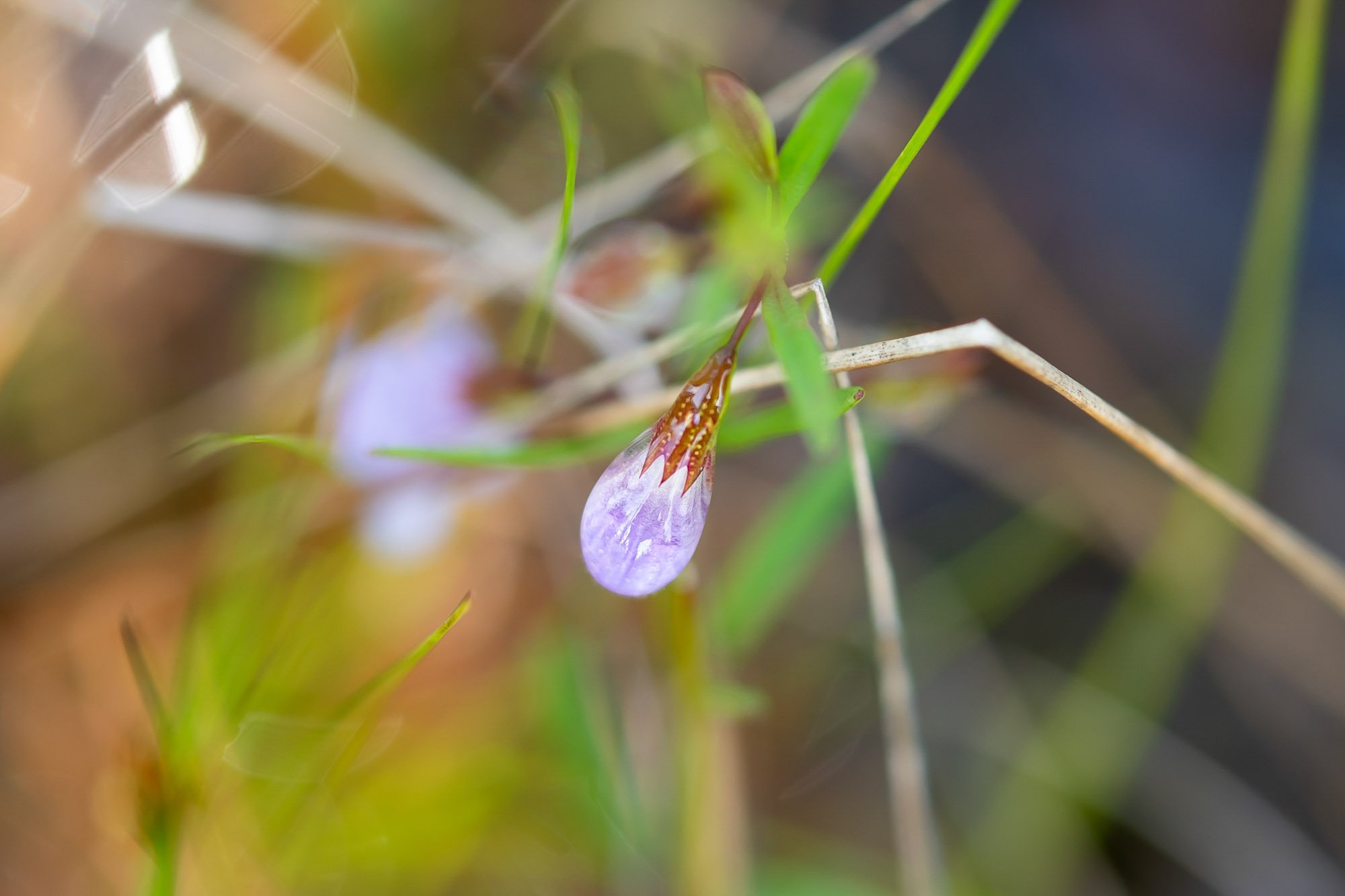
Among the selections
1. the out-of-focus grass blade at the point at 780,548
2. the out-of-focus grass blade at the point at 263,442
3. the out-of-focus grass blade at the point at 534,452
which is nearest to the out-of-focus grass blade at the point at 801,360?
the out-of-focus grass blade at the point at 534,452

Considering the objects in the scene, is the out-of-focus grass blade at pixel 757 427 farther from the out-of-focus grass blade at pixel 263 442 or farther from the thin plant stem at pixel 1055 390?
the out-of-focus grass blade at pixel 263 442

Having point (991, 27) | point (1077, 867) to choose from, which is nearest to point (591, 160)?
point (991, 27)

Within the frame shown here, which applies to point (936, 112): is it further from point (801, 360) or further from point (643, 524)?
point (643, 524)

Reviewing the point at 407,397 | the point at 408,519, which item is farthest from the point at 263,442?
the point at 408,519

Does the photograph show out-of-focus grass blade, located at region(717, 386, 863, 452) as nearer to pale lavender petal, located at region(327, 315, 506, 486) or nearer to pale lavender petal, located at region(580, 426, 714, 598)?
pale lavender petal, located at region(580, 426, 714, 598)

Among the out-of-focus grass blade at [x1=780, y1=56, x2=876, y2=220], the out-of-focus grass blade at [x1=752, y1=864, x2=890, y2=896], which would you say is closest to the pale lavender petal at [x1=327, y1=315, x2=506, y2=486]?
the out-of-focus grass blade at [x1=780, y1=56, x2=876, y2=220]

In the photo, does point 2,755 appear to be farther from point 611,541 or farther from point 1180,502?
point 1180,502
